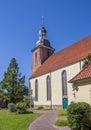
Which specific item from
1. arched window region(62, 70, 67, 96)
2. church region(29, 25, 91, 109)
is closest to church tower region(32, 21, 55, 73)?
church region(29, 25, 91, 109)

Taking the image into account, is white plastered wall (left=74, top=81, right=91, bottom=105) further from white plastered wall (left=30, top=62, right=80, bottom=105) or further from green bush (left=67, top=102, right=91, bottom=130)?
white plastered wall (left=30, top=62, right=80, bottom=105)

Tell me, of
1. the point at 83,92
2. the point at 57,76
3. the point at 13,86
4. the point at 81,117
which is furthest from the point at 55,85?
the point at 81,117

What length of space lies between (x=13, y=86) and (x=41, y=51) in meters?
10.3

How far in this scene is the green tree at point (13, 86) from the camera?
4647 cm

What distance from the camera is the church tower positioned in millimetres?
49719

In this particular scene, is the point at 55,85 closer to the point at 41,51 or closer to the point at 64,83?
the point at 64,83

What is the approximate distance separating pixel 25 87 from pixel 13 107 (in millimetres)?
16327

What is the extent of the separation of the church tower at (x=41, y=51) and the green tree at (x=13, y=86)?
15.4 ft

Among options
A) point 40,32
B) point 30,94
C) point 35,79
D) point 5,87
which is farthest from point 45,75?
point 40,32

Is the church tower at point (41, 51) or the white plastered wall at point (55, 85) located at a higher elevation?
the church tower at point (41, 51)

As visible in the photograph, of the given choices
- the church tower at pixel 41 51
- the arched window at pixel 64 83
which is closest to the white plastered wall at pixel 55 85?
the arched window at pixel 64 83

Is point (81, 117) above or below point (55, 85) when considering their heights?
below

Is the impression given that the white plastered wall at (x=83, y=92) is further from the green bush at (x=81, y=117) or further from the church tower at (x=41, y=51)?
the church tower at (x=41, y=51)

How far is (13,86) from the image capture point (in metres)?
46.9
